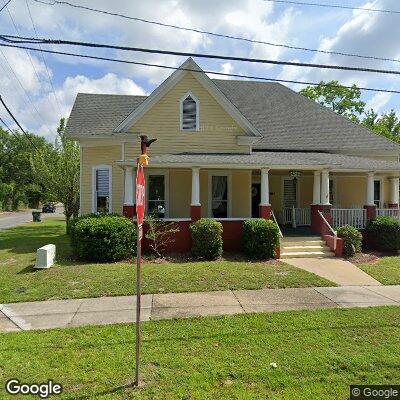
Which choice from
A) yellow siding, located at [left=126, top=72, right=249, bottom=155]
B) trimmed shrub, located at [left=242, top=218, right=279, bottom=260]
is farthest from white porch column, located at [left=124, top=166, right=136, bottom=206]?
trimmed shrub, located at [left=242, top=218, right=279, bottom=260]

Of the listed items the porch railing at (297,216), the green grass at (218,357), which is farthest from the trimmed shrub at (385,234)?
the green grass at (218,357)

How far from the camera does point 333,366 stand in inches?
189

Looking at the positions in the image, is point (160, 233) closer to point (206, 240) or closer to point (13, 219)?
point (206, 240)

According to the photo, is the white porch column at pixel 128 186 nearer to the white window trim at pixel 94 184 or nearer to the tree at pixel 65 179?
the white window trim at pixel 94 184

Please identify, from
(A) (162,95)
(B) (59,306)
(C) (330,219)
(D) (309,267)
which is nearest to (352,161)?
(C) (330,219)

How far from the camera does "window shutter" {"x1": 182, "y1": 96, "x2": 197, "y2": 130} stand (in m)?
15.7

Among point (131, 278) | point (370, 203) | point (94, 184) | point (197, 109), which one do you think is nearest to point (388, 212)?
point (370, 203)

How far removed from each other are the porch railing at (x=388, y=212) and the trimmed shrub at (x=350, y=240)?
3.25 meters

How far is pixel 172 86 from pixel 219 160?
4.52 m

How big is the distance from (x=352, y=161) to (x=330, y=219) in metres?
3.64

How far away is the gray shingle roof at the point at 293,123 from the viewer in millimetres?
18859

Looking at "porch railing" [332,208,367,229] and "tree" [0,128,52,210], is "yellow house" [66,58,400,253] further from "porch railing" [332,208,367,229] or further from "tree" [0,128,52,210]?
"tree" [0,128,52,210]

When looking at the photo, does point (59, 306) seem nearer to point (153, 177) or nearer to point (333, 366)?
point (333, 366)

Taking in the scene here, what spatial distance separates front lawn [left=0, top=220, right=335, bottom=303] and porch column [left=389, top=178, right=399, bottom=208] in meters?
9.65
